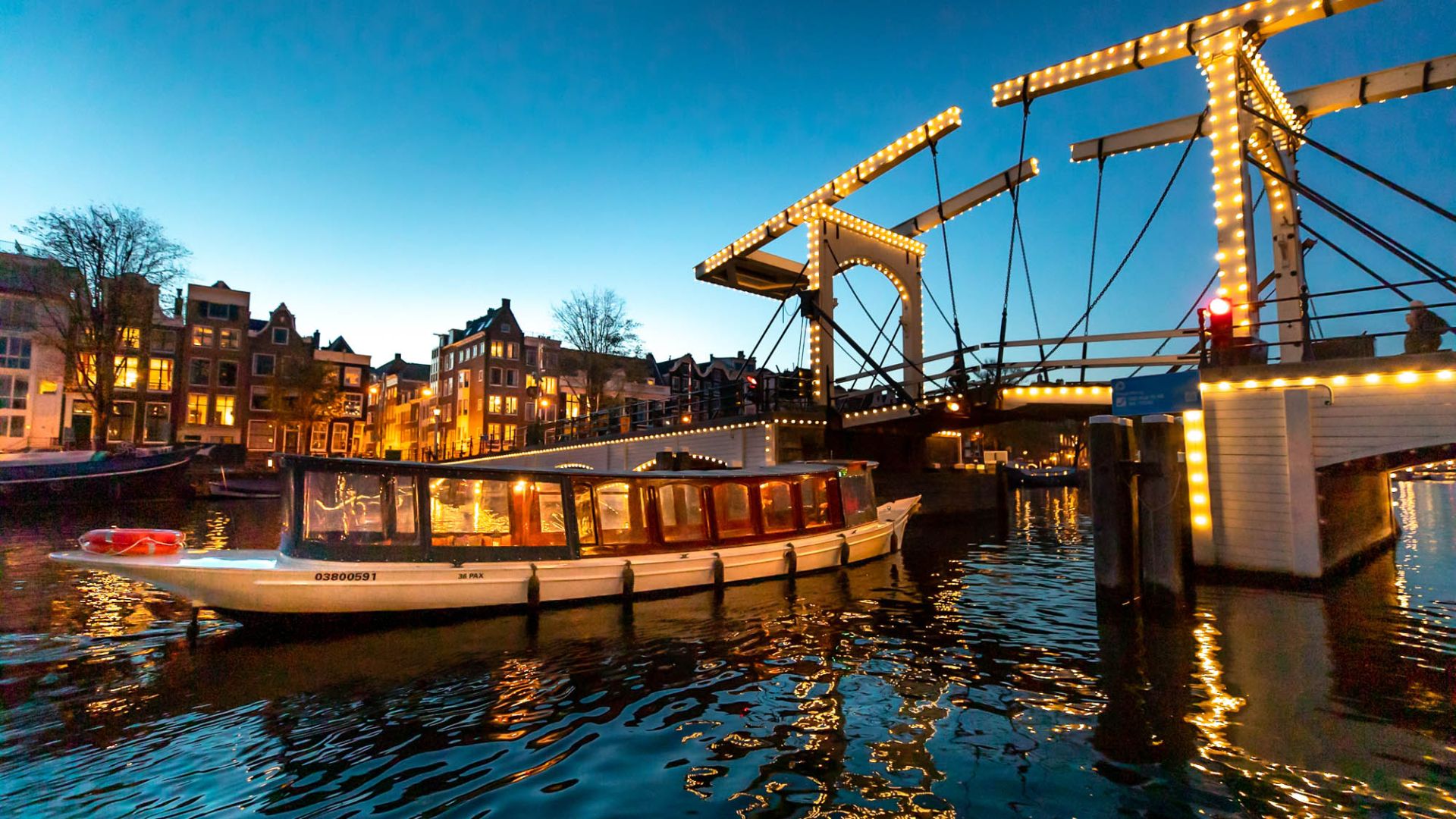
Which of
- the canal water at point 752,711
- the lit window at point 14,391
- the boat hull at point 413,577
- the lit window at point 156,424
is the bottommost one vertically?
the canal water at point 752,711

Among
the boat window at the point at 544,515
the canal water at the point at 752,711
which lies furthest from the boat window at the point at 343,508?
the boat window at the point at 544,515

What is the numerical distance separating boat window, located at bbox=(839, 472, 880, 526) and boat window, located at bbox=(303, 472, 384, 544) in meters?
11.2

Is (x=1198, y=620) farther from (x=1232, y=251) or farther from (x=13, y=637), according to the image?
(x=13, y=637)

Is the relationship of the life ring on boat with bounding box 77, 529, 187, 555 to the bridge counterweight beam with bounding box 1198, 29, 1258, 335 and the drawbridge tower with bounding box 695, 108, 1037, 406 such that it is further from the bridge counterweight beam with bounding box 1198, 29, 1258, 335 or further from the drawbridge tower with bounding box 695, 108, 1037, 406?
the bridge counterweight beam with bounding box 1198, 29, 1258, 335

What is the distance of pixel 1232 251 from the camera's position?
13.7 meters

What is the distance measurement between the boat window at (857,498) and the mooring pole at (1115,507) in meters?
6.81

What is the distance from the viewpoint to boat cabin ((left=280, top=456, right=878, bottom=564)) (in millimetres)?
10242

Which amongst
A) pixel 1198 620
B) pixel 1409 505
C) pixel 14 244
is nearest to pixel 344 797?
pixel 1198 620

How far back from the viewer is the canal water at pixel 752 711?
528 cm

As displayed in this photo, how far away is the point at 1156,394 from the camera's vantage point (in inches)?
487

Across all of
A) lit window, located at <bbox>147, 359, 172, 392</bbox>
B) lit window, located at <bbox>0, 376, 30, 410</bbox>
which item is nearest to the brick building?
lit window, located at <bbox>147, 359, 172, 392</bbox>

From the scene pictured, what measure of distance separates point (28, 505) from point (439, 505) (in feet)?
118

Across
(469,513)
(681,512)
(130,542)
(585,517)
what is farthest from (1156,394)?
(130,542)

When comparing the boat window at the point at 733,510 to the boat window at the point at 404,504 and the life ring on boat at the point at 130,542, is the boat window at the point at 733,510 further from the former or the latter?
the life ring on boat at the point at 130,542
